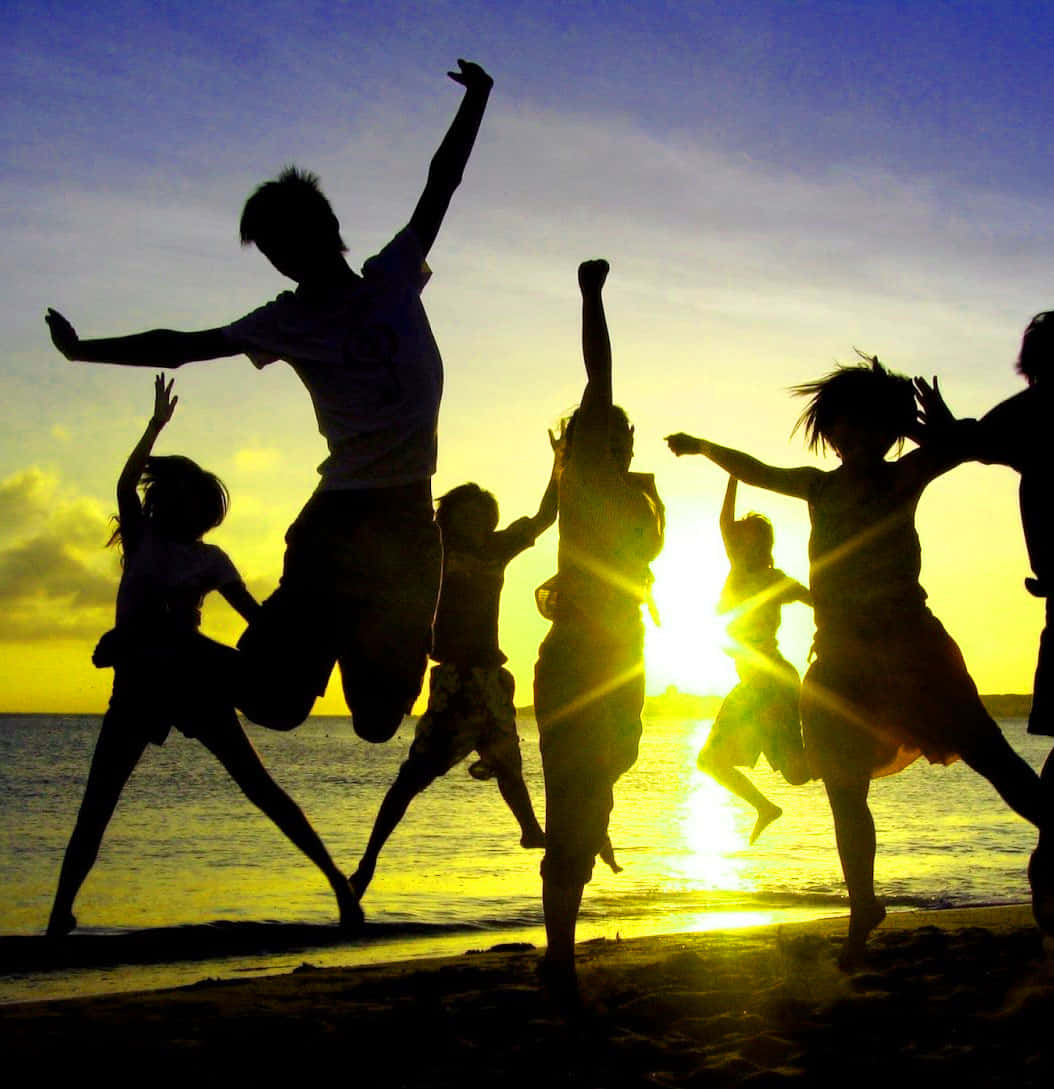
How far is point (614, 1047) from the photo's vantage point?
3.81m

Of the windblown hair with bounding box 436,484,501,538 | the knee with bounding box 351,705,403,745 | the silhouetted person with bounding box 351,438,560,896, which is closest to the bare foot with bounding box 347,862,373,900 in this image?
the silhouetted person with bounding box 351,438,560,896

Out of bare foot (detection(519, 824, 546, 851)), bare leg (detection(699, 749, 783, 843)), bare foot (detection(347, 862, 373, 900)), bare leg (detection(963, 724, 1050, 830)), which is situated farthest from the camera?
bare leg (detection(699, 749, 783, 843))

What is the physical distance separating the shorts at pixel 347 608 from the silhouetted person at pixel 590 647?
530mm

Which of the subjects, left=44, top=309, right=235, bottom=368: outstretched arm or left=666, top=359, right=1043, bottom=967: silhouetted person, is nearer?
left=44, top=309, right=235, bottom=368: outstretched arm

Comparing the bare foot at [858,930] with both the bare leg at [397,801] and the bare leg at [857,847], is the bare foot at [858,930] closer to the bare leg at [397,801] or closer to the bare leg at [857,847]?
the bare leg at [857,847]

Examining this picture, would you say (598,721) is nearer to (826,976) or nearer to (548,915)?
(548,915)

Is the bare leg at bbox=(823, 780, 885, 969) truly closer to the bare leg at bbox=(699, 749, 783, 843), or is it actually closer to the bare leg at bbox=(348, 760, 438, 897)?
the bare leg at bbox=(699, 749, 783, 843)

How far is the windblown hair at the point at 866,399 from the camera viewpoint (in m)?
5.07

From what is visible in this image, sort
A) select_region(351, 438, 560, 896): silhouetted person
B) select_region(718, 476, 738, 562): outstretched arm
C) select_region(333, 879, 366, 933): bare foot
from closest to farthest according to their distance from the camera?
select_region(333, 879, 366, 933): bare foot
select_region(718, 476, 738, 562): outstretched arm
select_region(351, 438, 560, 896): silhouetted person

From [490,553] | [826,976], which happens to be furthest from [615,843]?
[826,976]

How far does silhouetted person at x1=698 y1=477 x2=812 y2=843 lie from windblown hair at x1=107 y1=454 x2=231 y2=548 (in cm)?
284

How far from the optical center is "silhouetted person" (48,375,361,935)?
5.64m

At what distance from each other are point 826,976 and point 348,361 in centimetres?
304

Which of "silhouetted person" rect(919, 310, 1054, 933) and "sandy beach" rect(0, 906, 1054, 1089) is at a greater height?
"silhouetted person" rect(919, 310, 1054, 933)
